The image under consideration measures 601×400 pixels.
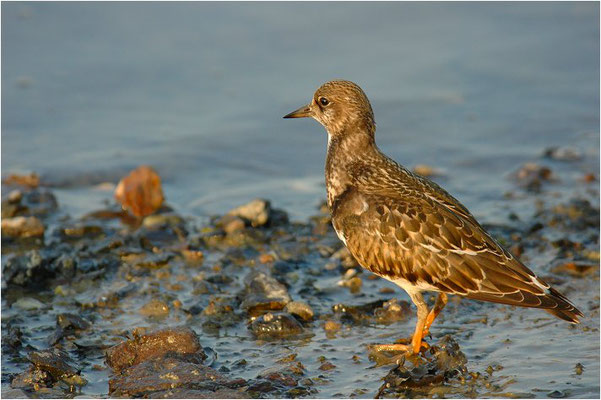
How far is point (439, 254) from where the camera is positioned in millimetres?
5082

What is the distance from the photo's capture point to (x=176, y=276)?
6395 mm

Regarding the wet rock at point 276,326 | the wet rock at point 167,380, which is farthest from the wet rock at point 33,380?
the wet rock at point 276,326

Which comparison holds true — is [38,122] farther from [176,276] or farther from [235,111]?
[176,276]

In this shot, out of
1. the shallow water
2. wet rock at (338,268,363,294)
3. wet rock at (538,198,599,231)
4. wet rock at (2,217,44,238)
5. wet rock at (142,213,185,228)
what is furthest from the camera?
the shallow water

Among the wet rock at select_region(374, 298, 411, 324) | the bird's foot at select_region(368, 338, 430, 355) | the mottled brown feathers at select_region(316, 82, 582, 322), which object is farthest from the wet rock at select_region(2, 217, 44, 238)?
the bird's foot at select_region(368, 338, 430, 355)

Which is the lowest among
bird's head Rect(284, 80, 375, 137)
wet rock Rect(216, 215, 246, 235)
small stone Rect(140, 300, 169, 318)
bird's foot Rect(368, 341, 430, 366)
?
bird's foot Rect(368, 341, 430, 366)

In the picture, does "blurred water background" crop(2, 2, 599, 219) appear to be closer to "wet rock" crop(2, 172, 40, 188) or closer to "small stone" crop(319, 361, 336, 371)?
"wet rock" crop(2, 172, 40, 188)

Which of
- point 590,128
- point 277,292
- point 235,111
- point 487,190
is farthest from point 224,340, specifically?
point 590,128

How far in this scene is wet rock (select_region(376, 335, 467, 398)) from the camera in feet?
16.1

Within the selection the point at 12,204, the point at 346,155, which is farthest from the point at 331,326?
the point at 12,204

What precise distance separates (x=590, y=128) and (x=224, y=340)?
4.94m

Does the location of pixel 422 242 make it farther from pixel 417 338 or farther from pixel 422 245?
pixel 417 338

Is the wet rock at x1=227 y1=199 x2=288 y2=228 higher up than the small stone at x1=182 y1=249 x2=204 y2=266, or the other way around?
the wet rock at x1=227 y1=199 x2=288 y2=228

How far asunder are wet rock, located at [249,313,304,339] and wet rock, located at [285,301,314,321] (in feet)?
0.48
